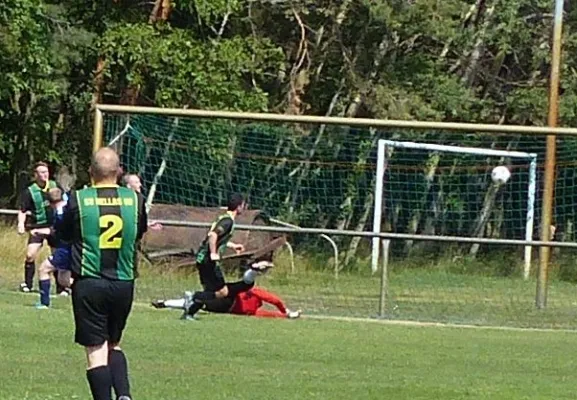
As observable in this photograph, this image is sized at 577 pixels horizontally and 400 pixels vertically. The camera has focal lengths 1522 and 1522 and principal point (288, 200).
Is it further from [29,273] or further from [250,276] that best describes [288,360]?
[29,273]

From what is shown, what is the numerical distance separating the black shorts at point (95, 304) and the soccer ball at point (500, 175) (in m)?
15.2

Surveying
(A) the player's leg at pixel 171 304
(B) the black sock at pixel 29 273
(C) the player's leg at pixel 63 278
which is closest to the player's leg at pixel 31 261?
(B) the black sock at pixel 29 273

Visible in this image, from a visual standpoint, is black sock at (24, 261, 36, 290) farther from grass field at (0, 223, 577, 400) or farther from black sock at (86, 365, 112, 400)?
black sock at (86, 365, 112, 400)

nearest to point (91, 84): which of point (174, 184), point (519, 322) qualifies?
point (174, 184)

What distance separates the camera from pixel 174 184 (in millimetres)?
23109

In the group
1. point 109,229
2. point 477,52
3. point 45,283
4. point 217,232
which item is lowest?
point 45,283

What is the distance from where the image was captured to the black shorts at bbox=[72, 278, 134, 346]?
9.45m

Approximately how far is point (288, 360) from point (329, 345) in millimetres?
1939

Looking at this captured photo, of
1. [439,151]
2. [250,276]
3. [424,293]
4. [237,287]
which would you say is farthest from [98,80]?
[250,276]

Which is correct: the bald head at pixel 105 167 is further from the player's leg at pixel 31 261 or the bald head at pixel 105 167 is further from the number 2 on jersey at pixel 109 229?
the player's leg at pixel 31 261

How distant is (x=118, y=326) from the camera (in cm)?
965

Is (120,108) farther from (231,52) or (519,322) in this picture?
(231,52)

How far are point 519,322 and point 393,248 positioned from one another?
2249 millimetres

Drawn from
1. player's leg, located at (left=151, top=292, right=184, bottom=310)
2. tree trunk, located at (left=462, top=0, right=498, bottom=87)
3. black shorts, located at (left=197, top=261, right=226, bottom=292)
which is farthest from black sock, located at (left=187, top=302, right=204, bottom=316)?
tree trunk, located at (left=462, top=0, right=498, bottom=87)
